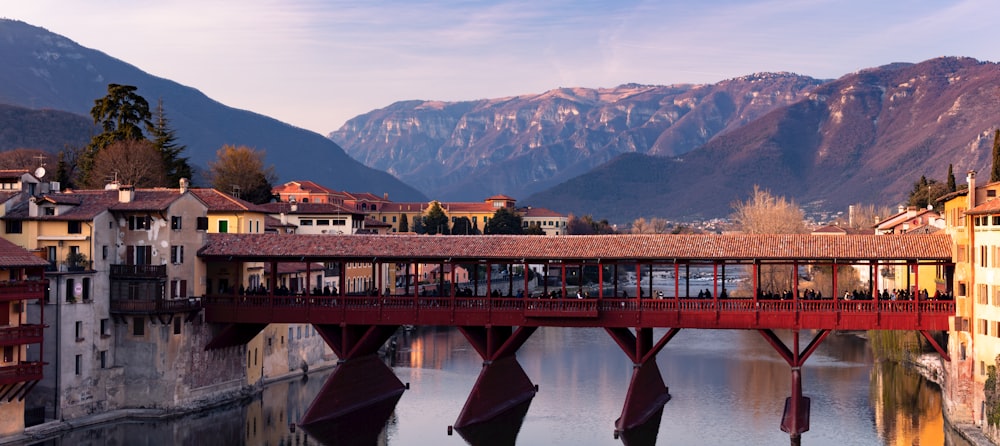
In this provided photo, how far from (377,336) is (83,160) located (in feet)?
157

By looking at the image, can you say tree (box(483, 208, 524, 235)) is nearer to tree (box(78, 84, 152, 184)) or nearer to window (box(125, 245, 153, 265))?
tree (box(78, 84, 152, 184))

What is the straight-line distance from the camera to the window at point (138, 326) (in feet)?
195

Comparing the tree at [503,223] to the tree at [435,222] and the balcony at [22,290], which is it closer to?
the tree at [435,222]

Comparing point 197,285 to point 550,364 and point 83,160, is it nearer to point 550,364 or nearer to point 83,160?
point 550,364

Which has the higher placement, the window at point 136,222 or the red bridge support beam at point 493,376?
the window at point 136,222

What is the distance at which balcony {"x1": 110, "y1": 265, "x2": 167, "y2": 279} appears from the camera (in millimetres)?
59156

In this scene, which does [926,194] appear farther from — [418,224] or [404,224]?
[418,224]

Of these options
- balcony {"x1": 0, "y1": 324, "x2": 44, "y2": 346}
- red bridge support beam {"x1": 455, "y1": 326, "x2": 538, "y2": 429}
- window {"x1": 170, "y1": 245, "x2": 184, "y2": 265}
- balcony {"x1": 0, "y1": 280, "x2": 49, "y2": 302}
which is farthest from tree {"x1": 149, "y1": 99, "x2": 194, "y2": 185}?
balcony {"x1": 0, "y1": 324, "x2": 44, "y2": 346}

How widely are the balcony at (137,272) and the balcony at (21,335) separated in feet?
29.8

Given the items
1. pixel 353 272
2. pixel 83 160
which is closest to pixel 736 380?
pixel 353 272

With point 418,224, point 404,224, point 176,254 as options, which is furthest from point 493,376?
point 418,224

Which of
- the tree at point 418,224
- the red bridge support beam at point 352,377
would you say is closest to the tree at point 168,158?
the red bridge support beam at point 352,377

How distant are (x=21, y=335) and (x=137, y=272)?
10795mm

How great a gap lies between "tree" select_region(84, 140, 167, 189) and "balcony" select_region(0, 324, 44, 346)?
43.6 metres
